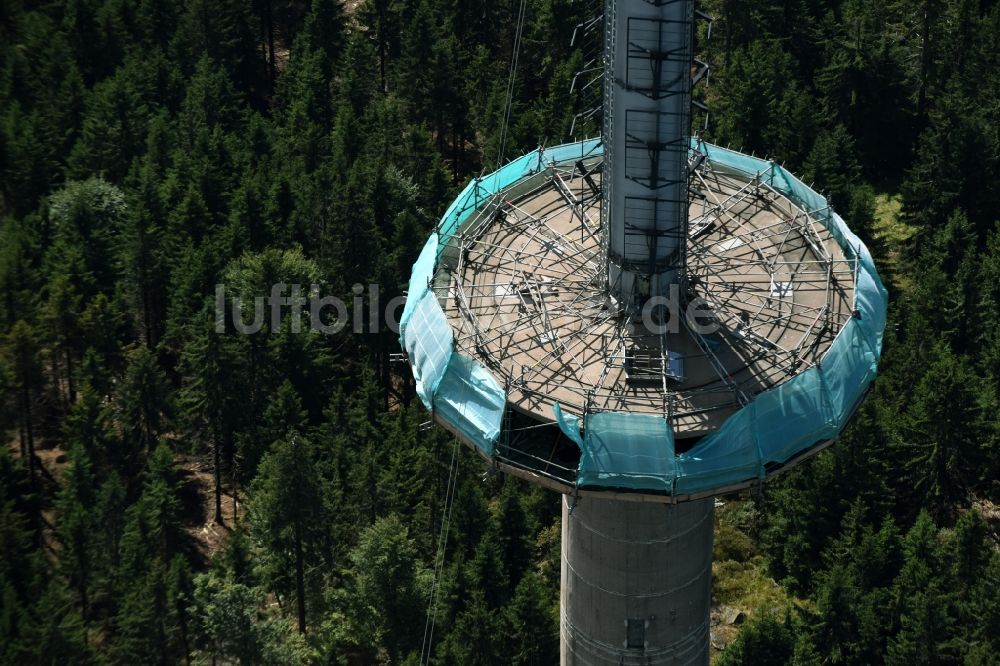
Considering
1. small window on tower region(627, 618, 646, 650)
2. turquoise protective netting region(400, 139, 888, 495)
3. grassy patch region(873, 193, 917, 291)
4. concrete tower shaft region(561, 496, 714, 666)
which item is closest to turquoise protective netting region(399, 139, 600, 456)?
turquoise protective netting region(400, 139, 888, 495)

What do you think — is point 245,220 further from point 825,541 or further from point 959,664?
point 959,664

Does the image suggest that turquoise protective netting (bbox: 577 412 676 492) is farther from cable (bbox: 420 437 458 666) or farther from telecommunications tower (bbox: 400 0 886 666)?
cable (bbox: 420 437 458 666)

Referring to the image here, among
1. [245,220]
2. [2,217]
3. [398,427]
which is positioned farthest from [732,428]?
[2,217]

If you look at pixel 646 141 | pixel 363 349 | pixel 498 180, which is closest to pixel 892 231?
pixel 363 349

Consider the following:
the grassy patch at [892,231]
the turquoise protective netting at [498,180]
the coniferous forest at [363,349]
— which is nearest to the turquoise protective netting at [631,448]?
the turquoise protective netting at [498,180]

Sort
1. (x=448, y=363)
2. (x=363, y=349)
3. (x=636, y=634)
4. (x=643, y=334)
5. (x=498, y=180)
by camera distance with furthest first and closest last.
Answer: (x=363, y=349), (x=498, y=180), (x=636, y=634), (x=643, y=334), (x=448, y=363)

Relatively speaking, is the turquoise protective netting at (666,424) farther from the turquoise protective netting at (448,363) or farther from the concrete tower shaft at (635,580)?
the concrete tower shaft at (635,580)

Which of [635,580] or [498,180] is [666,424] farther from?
[498,180]
